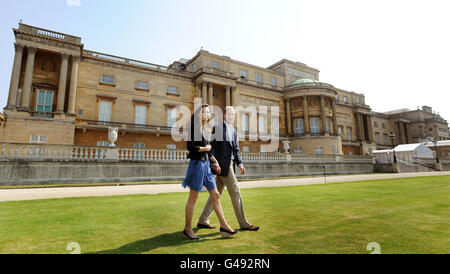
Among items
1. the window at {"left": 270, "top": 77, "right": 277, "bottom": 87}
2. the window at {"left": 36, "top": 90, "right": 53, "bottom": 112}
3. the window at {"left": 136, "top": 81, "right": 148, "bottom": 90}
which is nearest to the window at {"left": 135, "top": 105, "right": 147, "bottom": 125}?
the window at {"left": 136, "top": 81, "right": 148, "bottom": 90}

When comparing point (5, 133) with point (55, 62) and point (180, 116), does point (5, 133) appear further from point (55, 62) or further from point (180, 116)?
point (180, 116)

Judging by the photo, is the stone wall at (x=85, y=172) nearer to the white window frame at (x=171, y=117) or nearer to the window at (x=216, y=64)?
the white window frame at (x=171, y=117)

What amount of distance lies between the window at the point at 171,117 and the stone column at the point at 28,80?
42.5 feet

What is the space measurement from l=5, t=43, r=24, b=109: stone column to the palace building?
7 centimetres

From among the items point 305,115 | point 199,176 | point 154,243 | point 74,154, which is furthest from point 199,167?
point 305,115

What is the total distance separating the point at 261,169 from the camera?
19469mm

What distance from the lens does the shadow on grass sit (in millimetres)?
2447

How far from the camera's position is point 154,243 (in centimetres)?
278

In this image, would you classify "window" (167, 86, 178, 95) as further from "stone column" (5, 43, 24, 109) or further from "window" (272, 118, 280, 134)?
"window" (272, 118, 280, 134)

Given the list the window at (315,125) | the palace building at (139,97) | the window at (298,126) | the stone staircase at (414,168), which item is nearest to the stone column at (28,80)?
the palace building at (139,97)

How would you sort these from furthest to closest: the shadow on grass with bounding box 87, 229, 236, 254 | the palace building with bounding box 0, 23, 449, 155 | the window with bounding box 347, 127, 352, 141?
the window with bounding box 347, 127, 352, 141, the palace building with bounding box 0, 23, 449, 155, the shadow on grass with bounding box 87, 229, 236, 254

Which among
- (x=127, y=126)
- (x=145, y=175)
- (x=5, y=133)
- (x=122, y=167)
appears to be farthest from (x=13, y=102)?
(x=145, y=175)

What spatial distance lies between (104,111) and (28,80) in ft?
21.5

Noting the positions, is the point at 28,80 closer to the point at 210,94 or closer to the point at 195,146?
the point at 210,94
